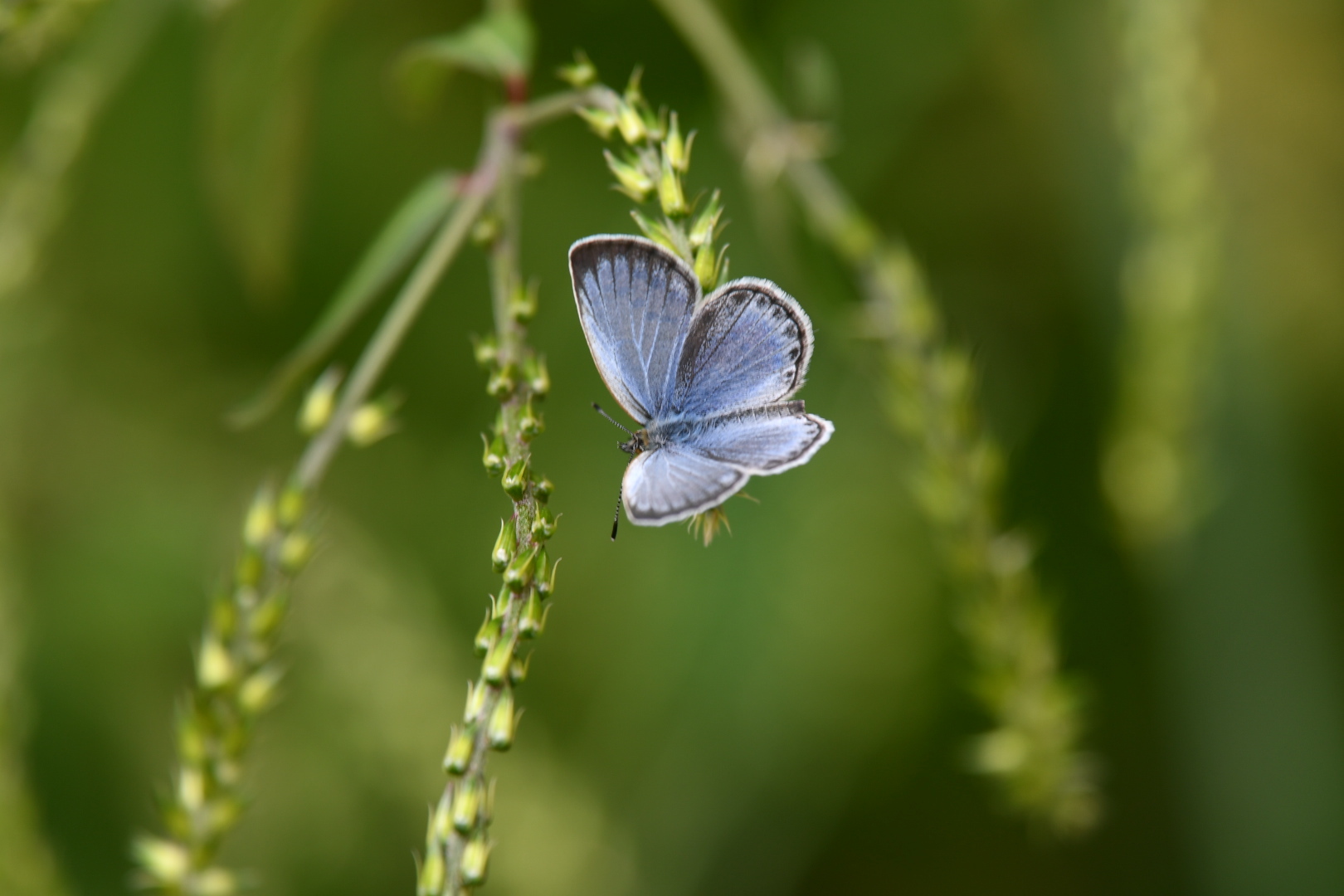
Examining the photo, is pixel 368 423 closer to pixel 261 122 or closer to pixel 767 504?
pixel 261 122

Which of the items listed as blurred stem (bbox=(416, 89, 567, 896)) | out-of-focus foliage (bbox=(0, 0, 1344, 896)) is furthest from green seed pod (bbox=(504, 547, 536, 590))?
out-of-focus foliage (bbox=(0, 0, 1344, 896))

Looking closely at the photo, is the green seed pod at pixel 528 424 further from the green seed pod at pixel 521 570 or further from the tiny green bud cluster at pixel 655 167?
the tiny green bud cluster at pixel 655 167

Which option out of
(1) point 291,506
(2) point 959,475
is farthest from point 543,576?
(2) point 959,475

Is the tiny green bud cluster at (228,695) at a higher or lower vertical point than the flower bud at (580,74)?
lower

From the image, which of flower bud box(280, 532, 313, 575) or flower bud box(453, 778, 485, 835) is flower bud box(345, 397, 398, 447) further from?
flower bud box(453, 778, 485, 835)

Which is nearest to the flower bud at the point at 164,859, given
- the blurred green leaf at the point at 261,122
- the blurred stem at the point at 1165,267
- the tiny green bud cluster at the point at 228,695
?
the tiny green bud cluster at the point at 228,695
